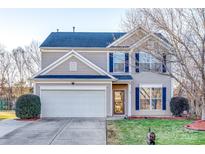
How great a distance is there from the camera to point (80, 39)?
65.7 feet

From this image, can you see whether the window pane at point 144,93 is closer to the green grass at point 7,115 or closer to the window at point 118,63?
the window at point 118,63

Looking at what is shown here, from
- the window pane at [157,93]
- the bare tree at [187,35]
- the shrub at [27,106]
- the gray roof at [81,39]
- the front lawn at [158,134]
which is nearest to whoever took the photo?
the front lawn at [158,134]

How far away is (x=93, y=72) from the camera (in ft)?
60.0

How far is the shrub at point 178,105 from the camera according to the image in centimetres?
1809

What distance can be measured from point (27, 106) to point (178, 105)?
821cm

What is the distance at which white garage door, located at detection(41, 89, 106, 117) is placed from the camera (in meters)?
17.8

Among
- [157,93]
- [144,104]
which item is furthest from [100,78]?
[157,93]

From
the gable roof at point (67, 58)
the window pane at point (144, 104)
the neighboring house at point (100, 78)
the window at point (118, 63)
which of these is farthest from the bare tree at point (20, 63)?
the window pane at point (144, 104)

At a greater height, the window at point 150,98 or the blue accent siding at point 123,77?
the blue accent siding at point 123,77

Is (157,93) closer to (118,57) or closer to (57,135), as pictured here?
(118,57)

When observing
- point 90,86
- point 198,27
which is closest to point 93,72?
point 90,86

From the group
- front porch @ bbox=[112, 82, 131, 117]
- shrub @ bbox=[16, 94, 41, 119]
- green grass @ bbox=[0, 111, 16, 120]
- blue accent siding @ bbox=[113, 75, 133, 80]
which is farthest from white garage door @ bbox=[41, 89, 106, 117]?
green grass @ bbox=[0, 111, 16, 120]

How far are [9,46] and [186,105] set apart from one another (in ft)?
34.8

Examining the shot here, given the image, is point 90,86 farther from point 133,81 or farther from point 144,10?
point 144,10
